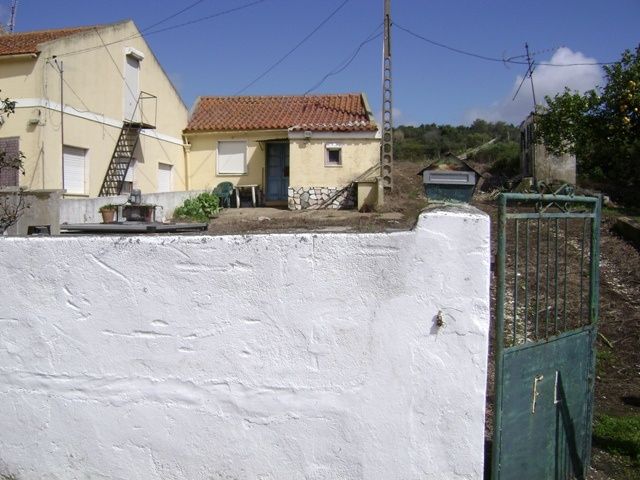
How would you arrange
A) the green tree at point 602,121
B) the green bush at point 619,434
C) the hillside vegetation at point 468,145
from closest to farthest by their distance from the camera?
1. the green bush at point 619,434
2. the green tree at point 602,121
3. the hillside vegetation at point 468,145

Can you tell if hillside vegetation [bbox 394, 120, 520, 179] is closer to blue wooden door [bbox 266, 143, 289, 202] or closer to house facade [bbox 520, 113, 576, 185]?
house facade [bbox 520, 113, 576, 185]

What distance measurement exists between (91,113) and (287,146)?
7276mm

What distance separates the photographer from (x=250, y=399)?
3496 millimetres

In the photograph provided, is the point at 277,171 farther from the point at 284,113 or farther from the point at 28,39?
the point at 28,39

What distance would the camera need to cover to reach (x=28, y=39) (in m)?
17.6

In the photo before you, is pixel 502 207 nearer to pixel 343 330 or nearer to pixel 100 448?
pixel 343 330

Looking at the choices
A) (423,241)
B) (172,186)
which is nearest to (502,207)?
(423,241)

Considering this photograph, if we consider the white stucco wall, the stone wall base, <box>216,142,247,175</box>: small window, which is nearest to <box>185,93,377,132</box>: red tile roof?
<box>216,142,247,175</box>: small window

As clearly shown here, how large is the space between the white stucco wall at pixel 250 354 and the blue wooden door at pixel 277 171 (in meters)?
18.6

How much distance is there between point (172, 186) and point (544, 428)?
65.9 ft

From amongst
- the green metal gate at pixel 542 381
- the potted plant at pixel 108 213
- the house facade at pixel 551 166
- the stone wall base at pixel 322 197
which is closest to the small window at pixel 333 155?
the stone wall base at pixel 322 197

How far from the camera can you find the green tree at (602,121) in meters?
11.2

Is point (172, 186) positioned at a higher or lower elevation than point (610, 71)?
lower

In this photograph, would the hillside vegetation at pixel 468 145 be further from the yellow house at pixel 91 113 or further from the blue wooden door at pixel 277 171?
the yellow house at pixel 91 113
